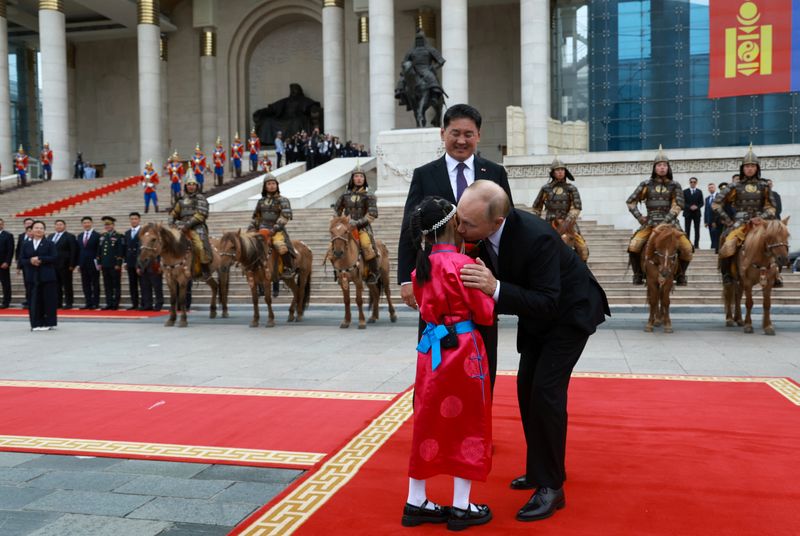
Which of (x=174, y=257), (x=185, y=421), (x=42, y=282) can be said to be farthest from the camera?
(x=174, y=257)

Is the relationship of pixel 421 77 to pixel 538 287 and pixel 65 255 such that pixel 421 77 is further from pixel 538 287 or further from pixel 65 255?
pixel 538 287

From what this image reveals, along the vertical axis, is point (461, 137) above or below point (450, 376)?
above

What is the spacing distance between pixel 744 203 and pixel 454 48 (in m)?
19.4

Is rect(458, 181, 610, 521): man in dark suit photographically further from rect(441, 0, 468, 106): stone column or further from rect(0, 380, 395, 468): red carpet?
rect(441, 0, 468, 106): stone column

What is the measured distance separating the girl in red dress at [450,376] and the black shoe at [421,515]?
0.28ft

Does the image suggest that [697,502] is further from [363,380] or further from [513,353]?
[513,353]

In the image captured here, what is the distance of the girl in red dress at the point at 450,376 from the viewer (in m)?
3.31

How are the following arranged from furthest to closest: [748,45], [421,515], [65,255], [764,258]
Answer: [748,45]
[65,255]
[764,258]
[421,515]

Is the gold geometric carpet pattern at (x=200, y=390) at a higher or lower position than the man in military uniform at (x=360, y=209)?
lower

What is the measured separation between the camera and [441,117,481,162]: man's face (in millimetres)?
4223

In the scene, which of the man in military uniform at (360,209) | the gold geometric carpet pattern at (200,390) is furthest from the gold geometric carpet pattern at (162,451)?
the man in military uniform at (360,209)

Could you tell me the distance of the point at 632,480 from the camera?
4055mm

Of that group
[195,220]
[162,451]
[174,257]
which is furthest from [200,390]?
[195,220]

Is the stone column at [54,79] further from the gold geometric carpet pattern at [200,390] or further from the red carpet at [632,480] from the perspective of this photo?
the red carpet at [632,480]
